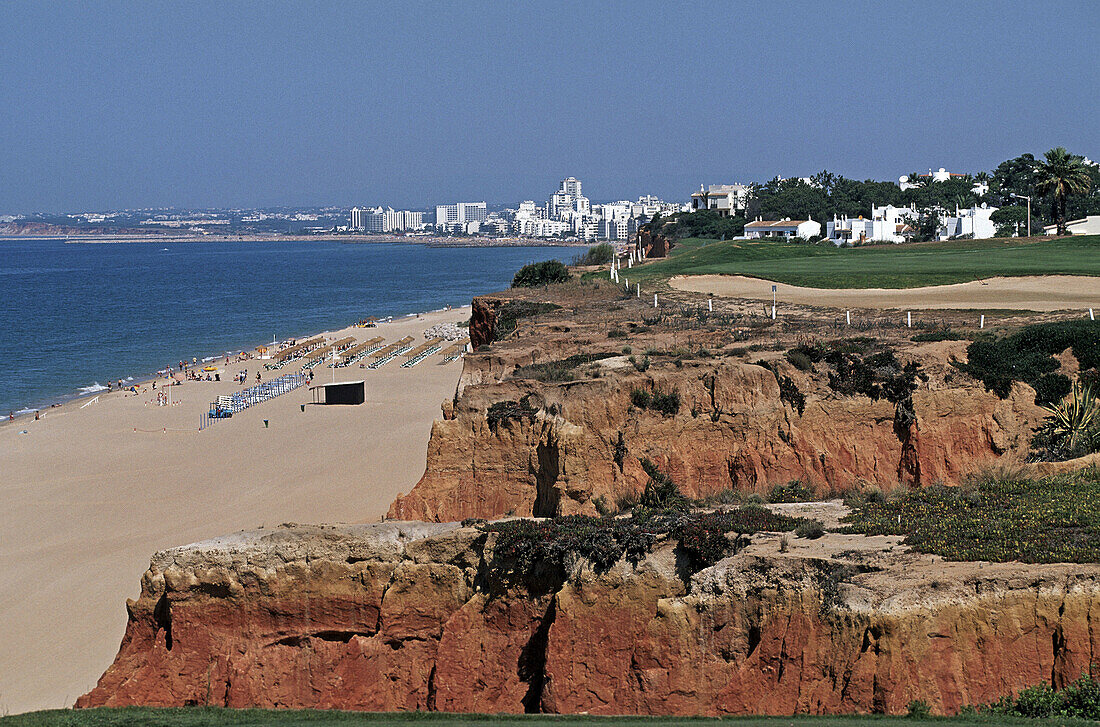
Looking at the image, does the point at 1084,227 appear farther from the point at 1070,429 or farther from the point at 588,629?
the point at 588,629

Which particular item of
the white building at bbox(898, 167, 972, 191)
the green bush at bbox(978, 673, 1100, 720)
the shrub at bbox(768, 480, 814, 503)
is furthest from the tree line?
the green bush at bbox(978, 673, 1100, 720)

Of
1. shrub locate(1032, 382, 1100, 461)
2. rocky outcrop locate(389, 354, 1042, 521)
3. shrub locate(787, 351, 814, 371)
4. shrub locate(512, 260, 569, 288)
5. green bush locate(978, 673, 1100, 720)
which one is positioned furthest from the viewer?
shrub locate(512, 260, 569, 288)

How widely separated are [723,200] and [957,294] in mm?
104253

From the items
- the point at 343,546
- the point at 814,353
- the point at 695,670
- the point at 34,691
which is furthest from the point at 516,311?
the point at 695,670

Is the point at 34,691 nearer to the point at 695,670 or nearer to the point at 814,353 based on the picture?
the point at 695,670

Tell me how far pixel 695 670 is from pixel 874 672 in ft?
6.44

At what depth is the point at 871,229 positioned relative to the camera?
8094 centimetres

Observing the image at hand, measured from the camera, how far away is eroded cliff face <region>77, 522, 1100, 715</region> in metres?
10.5

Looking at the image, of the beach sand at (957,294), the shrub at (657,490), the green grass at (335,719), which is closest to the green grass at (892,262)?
the beach sand at (957,294)

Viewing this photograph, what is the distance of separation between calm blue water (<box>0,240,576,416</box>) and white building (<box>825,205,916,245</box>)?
134ft

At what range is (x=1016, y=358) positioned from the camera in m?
21.1

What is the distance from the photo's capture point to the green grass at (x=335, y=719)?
33.1ft

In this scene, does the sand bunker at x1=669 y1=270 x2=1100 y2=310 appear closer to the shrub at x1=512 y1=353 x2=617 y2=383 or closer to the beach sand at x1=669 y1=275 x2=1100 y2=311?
the beach sand at x1=669 y1=275 x2=1100 y2=311

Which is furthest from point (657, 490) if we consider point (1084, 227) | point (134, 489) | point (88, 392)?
point (1084, 227)
